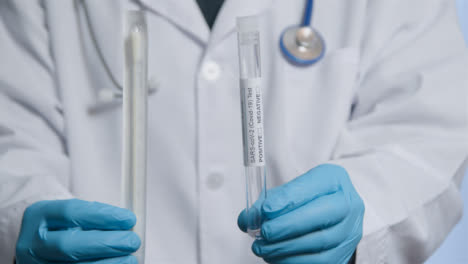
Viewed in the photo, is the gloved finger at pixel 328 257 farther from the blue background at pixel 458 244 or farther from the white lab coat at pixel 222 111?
the blue background at pixel 458 244

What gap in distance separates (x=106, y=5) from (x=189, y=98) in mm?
204

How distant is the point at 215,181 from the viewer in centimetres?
69

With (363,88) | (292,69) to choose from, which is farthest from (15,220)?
(363,88)

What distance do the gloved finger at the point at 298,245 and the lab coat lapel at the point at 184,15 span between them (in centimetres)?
32

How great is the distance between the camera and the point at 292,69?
727 millimetres

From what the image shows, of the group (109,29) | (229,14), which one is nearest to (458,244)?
(229,14)

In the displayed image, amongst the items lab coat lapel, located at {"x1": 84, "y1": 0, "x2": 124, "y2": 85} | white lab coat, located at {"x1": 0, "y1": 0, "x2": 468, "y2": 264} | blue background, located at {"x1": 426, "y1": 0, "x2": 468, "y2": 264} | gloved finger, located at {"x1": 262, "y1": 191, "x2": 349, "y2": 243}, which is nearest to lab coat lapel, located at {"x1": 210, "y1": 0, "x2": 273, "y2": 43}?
white lab coat, located at {"x1": 0, "y1": 0, "x2": 468, "y2": 264}

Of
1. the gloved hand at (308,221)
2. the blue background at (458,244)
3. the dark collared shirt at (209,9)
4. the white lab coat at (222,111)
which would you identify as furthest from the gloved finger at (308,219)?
the blue background at (458,244)

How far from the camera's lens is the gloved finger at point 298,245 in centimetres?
53

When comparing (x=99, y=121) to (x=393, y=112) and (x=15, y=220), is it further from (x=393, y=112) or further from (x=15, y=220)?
(x=393, y=112)

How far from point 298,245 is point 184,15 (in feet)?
1.25

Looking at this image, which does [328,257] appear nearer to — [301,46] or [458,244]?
[301,46]

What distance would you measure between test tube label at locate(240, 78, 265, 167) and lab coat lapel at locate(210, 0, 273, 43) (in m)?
0.21

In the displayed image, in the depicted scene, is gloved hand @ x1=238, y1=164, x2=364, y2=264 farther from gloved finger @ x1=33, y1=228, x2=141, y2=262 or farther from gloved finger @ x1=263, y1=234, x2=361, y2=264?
gloved finger @ x1=33, y1=228, x2=141, y2=262
